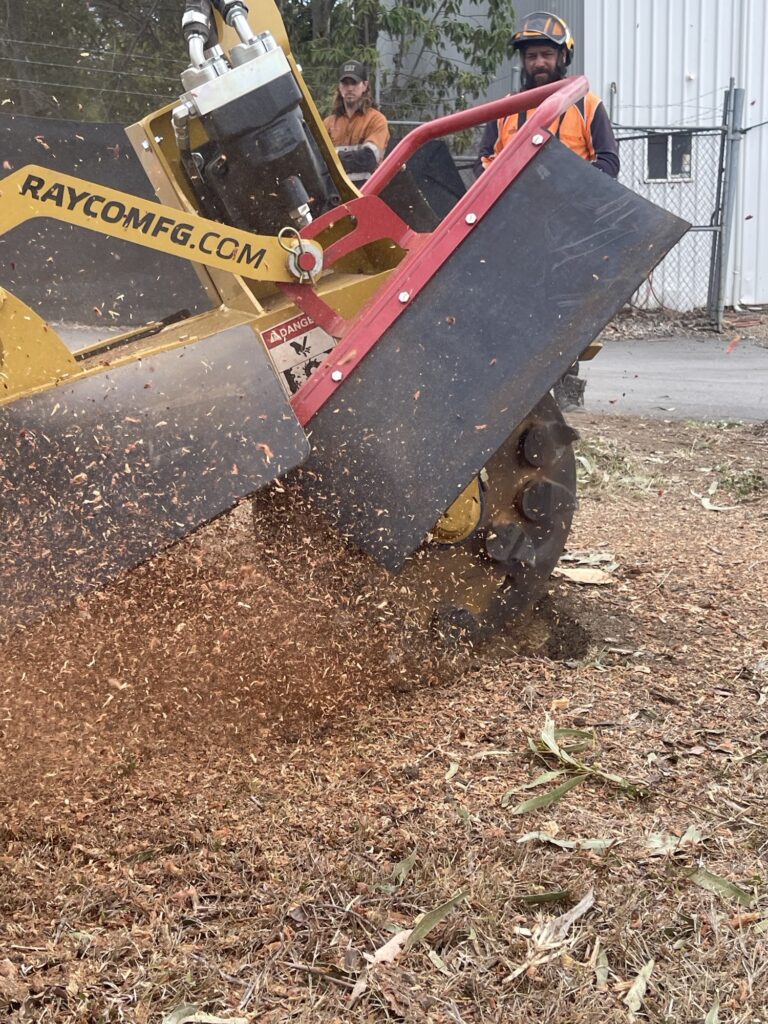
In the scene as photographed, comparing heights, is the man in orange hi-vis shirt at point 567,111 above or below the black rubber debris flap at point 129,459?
above

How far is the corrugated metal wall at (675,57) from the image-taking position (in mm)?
11586

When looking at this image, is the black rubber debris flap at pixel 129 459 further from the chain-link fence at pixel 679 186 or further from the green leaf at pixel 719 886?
the chain-link fence at pixel 679 186

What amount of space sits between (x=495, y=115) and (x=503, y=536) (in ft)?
4.17

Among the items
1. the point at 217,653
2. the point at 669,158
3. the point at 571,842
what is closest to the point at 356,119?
the point at 217,653

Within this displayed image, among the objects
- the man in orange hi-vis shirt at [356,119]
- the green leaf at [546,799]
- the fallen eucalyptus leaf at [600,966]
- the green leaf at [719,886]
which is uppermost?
the man in orange hi-vis shirt at [356,119]

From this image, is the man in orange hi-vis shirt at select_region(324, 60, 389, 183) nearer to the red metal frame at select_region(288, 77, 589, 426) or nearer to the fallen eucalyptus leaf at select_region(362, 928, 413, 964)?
the red metal frame at select_region(288, 77, 589, 426)

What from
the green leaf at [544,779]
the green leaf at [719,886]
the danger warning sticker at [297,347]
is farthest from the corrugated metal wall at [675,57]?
the green leaf at [719,886]

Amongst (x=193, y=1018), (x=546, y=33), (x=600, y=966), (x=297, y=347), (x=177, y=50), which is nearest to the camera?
(x=193, y=1018)

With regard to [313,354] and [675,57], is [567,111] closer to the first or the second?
[313,354]

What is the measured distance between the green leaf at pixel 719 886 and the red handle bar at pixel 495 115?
74.7 inches

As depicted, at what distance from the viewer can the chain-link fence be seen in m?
11.7

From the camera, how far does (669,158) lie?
11711 mm

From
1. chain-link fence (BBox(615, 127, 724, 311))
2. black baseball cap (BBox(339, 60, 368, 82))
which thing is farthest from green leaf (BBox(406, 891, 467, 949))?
chain-link fence (BBox(615, 127, 724, 311))

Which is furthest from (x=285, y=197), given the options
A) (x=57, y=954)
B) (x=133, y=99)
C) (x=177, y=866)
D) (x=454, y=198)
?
(x=133, y=99)
